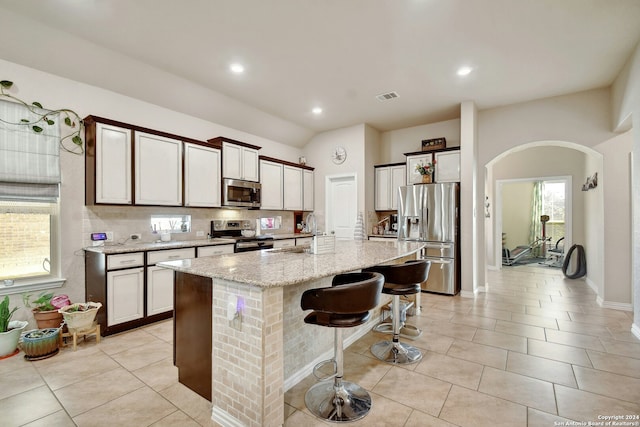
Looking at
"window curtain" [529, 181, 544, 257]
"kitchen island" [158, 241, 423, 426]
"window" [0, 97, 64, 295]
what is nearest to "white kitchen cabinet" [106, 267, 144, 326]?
"window" [0, 97, 64, 295]

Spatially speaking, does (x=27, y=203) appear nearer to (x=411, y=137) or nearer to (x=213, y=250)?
(x=213, y=250)

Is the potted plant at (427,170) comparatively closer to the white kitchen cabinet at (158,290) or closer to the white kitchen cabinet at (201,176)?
the white kitchen cabinet at (201,176)

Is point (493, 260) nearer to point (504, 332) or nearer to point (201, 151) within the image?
point (504, 332)

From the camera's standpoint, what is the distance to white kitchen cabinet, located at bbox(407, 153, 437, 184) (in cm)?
533

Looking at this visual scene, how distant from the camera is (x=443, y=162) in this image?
5094 millimetres

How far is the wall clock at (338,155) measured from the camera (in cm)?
599

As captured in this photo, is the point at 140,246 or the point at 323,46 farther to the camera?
the point at 140,246

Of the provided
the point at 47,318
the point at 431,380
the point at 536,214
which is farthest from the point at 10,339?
the point at 536,214

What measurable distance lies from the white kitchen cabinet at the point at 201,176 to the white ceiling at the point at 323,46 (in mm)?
725

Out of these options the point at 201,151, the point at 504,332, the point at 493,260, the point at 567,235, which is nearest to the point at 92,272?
the point at 201,151

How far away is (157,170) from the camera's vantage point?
3.83 m

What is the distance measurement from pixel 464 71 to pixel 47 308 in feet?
18.0

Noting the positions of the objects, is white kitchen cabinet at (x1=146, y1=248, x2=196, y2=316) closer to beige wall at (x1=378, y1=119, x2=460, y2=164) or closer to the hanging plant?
the hanging plant

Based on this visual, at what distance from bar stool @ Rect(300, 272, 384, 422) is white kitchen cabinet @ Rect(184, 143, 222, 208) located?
3.11m
